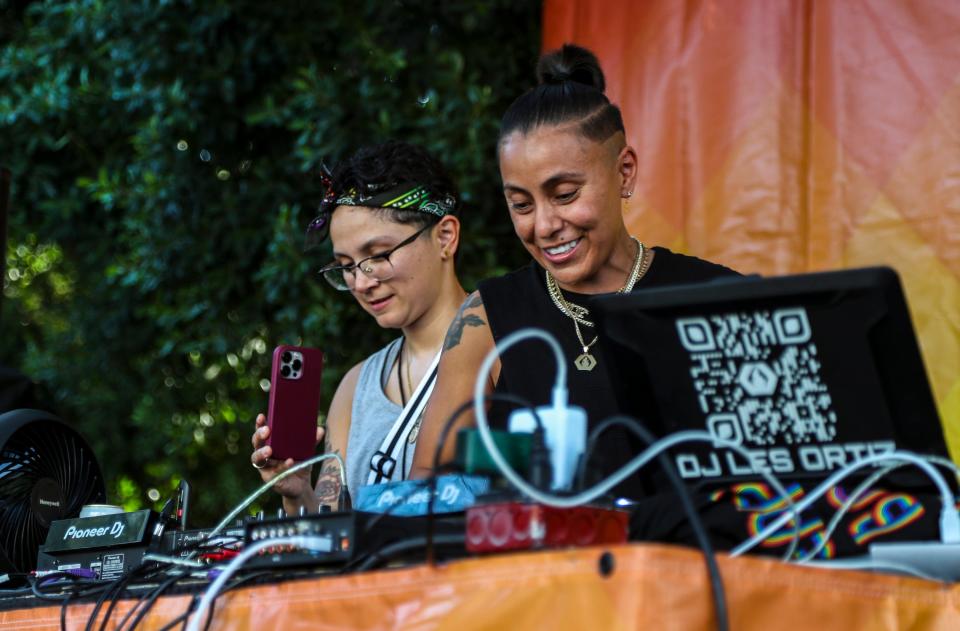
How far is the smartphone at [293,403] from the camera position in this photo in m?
2.23

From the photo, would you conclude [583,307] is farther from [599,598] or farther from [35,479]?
[599,598]

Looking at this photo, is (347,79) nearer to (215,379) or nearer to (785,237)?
(215,379)

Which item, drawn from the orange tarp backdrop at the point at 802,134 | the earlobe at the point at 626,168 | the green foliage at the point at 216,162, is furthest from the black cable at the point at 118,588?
the green foliage at the point at 216,162

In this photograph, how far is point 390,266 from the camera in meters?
2.75

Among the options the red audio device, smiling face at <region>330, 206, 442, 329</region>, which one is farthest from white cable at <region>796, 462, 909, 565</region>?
smiling face at <region>330, 206, 442, 329</region>

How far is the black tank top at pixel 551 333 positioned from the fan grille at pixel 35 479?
0.82m

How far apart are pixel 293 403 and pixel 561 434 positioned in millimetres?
1159

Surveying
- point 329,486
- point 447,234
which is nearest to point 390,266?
point 447,234

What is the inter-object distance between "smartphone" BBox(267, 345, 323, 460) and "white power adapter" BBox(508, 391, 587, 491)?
110cm

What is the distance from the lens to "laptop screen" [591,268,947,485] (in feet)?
4.04

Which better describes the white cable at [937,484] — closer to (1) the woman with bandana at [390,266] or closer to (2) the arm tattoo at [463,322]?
(2) the arm tattoo at [463,322]

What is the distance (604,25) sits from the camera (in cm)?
331

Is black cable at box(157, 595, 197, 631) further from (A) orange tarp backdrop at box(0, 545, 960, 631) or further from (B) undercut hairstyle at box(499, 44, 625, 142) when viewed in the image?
(B) undercut hairstyle at box(499, 44, 625, 142)

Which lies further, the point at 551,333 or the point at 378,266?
the point at 378,266
